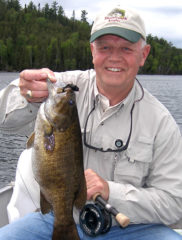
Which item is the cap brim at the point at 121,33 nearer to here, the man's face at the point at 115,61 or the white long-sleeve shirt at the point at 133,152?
the man's face at the point at 115,61

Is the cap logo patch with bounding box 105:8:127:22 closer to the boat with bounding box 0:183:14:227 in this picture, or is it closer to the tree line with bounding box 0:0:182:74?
the boat with bounding box 0:183:14:227

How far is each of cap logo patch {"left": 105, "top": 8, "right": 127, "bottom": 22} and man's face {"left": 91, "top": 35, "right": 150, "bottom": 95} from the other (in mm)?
175

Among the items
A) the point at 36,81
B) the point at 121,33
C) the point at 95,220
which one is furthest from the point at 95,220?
the point at 121,33

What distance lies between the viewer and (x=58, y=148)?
2646 millimetres

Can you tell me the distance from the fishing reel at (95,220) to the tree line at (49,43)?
3536 inches

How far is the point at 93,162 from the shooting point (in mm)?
3449

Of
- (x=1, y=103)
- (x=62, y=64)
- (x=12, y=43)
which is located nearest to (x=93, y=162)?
(x=1, y=103)

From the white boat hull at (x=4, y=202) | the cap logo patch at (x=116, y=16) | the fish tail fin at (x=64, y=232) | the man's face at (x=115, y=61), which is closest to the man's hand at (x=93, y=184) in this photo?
the fish tail fin at (x=64, y=232)

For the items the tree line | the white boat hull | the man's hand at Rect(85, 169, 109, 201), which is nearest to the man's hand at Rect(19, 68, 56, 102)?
the man's hand at Rect(85, 169, 109, 201)

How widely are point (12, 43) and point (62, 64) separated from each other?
18.5 m

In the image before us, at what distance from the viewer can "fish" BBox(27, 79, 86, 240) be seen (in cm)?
265

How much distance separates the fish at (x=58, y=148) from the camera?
265 cm

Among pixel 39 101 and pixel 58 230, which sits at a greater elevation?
pixel 39 101

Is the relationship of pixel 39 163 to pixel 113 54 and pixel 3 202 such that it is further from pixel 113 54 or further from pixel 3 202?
pixel 3 202
